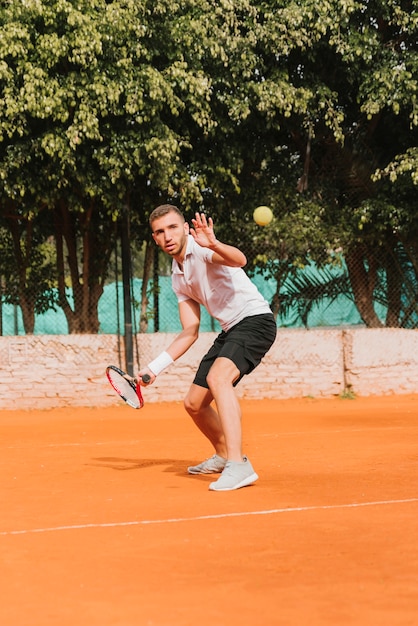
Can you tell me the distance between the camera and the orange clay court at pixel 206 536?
392 cm

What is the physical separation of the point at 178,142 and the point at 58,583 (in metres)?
10.2

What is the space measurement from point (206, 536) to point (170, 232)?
2.30 metres

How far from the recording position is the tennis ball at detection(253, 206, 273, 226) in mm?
14102

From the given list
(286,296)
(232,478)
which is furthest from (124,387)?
(286,296)

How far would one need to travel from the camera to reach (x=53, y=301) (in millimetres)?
14805

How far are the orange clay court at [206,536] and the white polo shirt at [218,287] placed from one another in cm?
122

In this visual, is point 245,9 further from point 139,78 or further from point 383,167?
point 383,167

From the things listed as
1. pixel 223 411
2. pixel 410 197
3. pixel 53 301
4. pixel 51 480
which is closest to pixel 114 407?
pixel 53 301

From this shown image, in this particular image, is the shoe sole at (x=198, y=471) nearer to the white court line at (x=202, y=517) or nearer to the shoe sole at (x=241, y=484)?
the shoe sole at (x=241, y=484)

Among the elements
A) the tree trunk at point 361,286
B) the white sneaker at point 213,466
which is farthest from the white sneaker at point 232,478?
the tree trunk at point 361,286

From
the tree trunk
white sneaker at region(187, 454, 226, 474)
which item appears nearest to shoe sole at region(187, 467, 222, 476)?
white sneaker at region(187, 454, 226, 474)

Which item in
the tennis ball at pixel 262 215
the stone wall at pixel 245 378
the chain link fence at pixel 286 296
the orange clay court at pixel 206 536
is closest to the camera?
the orange clay court at pixel 206 536

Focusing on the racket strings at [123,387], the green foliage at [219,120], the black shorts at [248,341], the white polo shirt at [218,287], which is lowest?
the racket strings at [123,387]

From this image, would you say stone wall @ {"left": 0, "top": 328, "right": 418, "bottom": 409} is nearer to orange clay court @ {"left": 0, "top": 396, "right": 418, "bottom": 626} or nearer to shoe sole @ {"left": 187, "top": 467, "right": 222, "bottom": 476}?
orange clay court @ {"left": 0, "top": 396, "right": 418, "bottom": 626}
